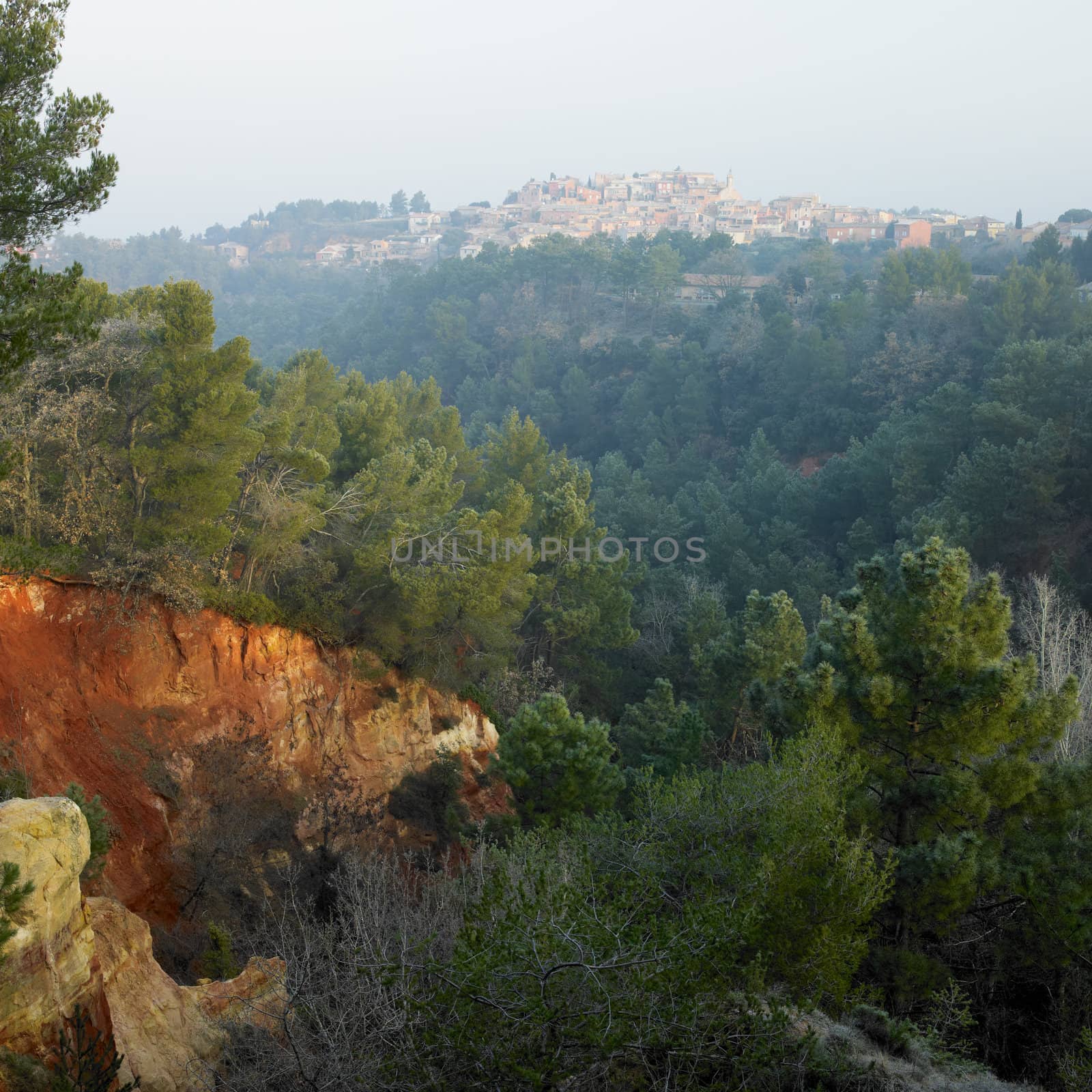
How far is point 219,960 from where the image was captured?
1134 cm

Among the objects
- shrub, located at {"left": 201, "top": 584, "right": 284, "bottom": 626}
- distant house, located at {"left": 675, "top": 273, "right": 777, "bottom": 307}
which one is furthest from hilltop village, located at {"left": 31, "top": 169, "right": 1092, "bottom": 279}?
shrub, located at {"left": 201, "top": 584, "right": 284, "bottom": 626}

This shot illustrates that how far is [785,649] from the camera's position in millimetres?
20203

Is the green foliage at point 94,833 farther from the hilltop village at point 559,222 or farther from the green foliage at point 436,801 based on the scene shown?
the hilltop village at point 559,222

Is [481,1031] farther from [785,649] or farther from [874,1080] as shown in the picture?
[785,649]

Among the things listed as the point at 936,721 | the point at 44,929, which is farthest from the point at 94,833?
Result: the point at 936,721

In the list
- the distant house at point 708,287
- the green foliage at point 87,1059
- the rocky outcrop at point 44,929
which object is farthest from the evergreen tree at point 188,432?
the distant house at point 708,287

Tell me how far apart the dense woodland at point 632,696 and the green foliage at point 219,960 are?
0.05 m

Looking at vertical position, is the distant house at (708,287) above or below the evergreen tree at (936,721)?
above

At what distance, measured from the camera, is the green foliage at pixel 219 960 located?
11086 mm

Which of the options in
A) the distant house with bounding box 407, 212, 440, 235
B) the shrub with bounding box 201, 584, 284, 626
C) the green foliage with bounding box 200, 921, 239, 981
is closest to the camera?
the green foliage with bounding box 200, 921, 239, 981

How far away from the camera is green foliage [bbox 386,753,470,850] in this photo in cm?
1797

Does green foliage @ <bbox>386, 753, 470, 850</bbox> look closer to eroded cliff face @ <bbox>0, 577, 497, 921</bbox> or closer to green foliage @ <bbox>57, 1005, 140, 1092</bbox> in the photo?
eroded cliff face @ <bbox>0, 577, 497, 921</bbox>

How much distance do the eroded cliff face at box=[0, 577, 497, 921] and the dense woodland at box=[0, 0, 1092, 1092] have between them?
55 cm

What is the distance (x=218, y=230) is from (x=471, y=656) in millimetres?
165089
